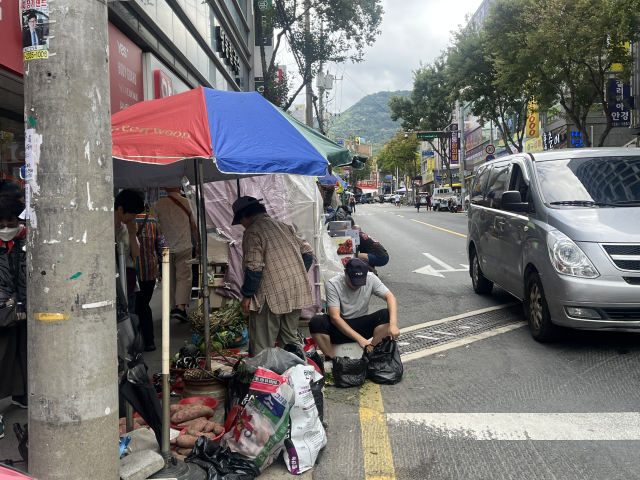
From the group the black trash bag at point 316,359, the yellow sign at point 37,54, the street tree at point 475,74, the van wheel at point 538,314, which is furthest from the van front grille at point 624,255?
the street tree at point 475,74

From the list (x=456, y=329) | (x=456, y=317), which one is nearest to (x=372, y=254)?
(x=456, y=317)

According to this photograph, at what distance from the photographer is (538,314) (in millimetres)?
6141

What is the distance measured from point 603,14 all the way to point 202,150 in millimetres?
19393

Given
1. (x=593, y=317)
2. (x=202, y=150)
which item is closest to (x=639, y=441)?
(x=593, y=317)

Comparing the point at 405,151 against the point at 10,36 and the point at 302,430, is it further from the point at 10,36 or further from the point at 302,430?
the point at 302,430

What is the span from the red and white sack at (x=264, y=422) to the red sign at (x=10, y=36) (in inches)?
185

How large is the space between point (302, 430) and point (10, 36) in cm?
533

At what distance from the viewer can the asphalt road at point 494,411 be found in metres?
3.50

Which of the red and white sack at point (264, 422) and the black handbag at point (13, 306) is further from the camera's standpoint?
the black handbag at point (13, 306)

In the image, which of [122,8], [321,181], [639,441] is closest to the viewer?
[639,441]

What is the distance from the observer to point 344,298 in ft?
17.2

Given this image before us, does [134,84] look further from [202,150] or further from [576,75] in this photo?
[576,75]

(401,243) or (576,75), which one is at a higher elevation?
(576,75)

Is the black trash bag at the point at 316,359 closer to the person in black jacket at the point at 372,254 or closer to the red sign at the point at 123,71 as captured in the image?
the person in black jacket at the point at 372,254
